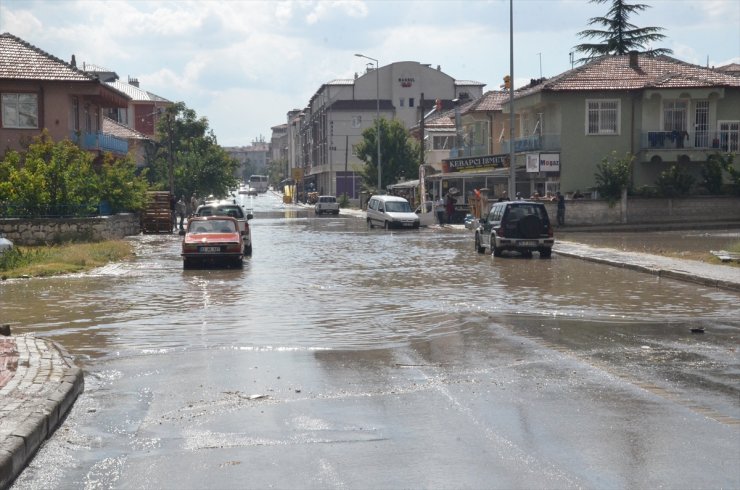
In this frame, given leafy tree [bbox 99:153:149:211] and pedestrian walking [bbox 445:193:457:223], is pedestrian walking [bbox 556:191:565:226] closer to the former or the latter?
pedestrian walking [bbox 445:193:457:223]

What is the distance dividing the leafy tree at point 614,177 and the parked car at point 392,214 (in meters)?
9.86

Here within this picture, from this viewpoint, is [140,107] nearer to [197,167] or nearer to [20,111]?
[197,167]

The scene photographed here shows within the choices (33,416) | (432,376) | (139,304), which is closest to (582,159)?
(139,304)

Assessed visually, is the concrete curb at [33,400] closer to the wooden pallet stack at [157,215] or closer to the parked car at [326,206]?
the wooden pallet stack at [157,215]

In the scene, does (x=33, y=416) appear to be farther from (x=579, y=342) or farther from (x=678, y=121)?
(x=678, y=121)

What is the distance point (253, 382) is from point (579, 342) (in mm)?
4733

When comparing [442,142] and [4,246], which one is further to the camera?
[442,142]

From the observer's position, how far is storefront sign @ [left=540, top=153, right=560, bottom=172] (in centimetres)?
5269

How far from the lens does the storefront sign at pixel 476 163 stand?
194 feet

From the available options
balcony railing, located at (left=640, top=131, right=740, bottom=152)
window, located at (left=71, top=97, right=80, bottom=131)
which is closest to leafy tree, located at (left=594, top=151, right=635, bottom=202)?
balcony railing, located at (left=640, top=131, right=740, bottom=152)

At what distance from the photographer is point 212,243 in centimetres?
2533

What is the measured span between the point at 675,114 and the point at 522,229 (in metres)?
27.5

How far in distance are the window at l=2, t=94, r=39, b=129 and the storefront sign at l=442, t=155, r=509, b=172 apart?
2752 centimetres

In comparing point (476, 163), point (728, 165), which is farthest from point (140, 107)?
point (728, 165)
